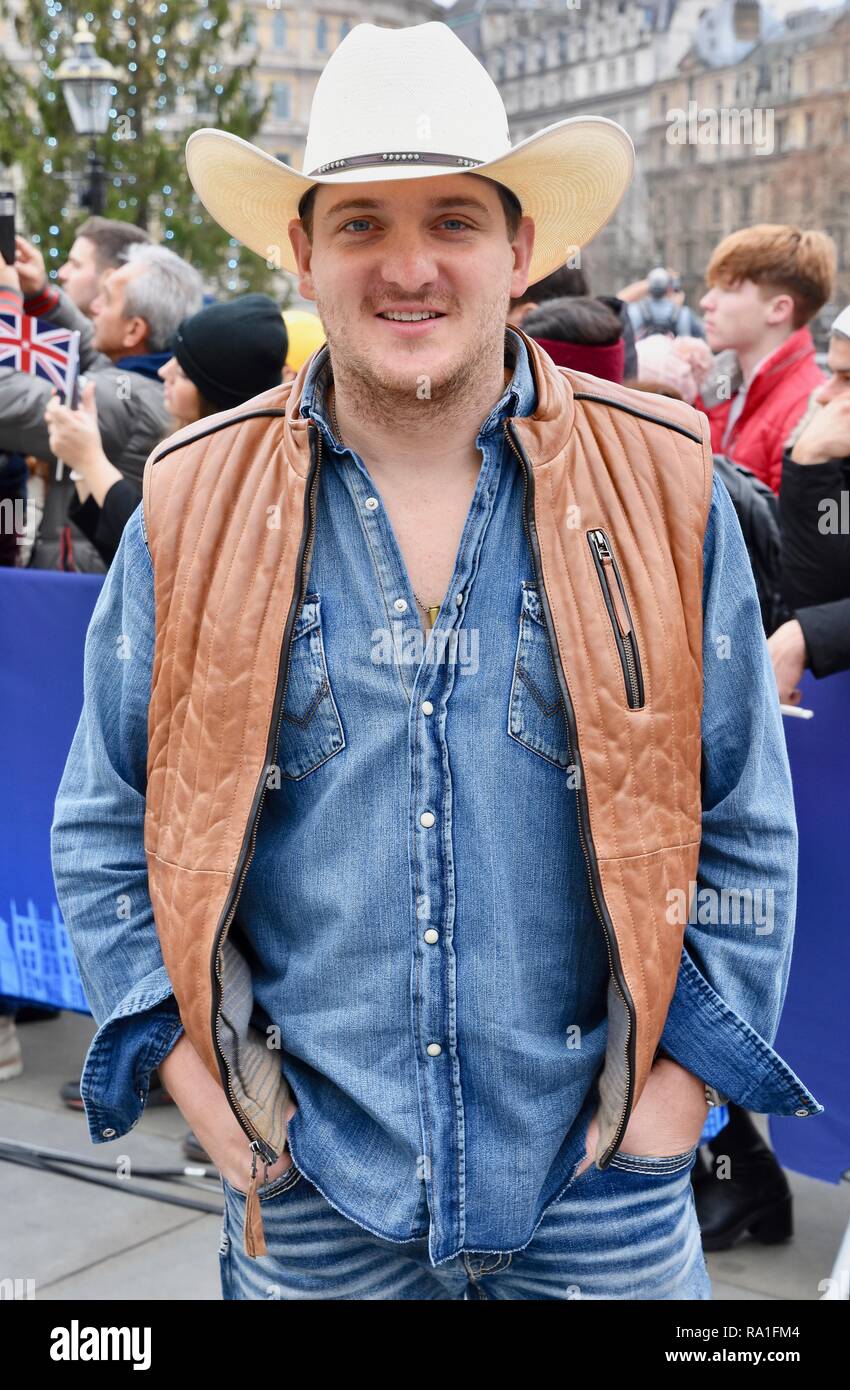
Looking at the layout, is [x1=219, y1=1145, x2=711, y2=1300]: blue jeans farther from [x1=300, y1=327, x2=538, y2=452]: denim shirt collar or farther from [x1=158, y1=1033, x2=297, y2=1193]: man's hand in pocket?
[x1=300, y1=327, x2=538, y2=452]: denim shirt collar

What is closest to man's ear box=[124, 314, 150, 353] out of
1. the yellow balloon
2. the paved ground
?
the yellow balloon

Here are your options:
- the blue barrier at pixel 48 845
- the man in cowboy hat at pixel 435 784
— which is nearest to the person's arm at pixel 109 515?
the blue barrier at pixel 48 845

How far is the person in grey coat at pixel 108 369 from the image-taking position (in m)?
4.98

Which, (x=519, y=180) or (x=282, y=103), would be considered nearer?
(x=519, y=180)

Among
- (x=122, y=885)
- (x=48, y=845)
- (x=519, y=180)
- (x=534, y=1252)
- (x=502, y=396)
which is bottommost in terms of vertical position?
(x=48, y=845)

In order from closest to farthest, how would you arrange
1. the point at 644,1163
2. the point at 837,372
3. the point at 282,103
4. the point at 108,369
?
the point at 644,1163, the point at 837,372, the point at 108,369, the point at 282,103

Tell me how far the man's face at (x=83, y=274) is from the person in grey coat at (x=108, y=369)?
0.34 meters

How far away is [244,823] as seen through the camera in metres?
1.97

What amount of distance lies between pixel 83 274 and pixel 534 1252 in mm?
5222

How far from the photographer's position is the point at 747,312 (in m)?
5.30

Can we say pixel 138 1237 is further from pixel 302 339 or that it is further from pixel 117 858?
pixel 302 339

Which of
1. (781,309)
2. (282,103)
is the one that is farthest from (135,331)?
(282,103)

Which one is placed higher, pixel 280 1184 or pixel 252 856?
pixel 252 856
